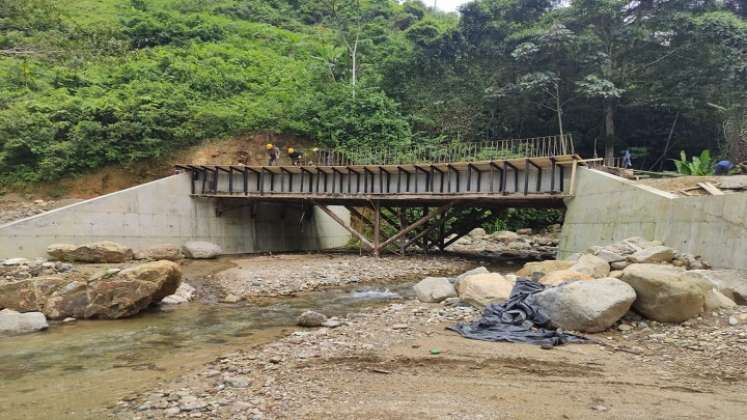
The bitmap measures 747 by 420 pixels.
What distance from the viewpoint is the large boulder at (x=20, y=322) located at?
29.5 ft

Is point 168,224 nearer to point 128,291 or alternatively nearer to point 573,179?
point 128,291

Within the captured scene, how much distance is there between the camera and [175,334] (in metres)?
9.04

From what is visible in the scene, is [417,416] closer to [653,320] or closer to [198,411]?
[198,411]

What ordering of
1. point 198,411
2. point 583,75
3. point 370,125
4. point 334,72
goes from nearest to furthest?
1. point 198,411
2. point 583,75
3. point 370,125
4. point 334,72

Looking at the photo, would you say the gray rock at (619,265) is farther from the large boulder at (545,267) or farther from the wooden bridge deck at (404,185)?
the wooden bridge deck at (404,185)

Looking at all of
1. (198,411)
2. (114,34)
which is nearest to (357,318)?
(198,411)

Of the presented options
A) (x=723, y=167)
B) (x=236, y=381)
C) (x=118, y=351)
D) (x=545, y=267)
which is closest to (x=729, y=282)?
(x=545, y=267)

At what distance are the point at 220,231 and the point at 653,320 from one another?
2066cm

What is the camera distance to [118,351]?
7.85 metres

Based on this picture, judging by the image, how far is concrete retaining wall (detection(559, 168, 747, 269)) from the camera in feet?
33.2

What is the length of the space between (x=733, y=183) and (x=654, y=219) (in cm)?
278

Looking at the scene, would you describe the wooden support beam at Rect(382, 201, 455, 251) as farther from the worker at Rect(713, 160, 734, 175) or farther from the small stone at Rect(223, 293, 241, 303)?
the small stone at Rect(223, 293, 241, 303)

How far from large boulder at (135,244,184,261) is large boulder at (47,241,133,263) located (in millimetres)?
1001

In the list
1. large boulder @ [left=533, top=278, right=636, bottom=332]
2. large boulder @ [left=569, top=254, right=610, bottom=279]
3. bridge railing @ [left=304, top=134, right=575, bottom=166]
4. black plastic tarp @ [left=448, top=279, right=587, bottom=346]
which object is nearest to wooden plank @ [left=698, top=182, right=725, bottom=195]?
large boulder @ [left=569, top=254, right=610, bottom=279]
